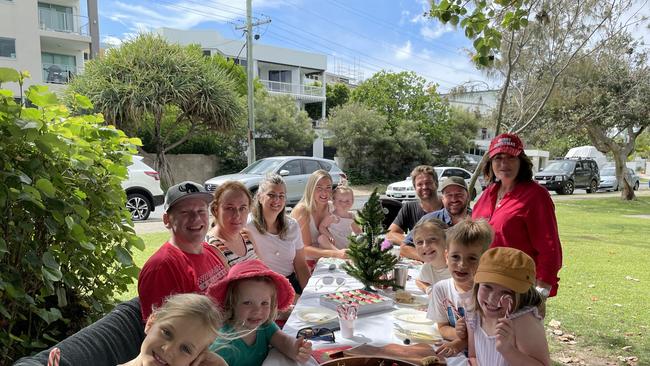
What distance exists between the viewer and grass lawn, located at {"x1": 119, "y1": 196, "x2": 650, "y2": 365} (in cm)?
373

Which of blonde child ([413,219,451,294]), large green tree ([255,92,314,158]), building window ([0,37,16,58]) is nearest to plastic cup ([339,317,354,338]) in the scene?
blonde child ([413,219,451,294])

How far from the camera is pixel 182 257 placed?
7.07 feet

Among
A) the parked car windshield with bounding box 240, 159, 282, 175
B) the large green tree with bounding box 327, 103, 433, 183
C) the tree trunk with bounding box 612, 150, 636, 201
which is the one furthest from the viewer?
the large green tree with bounding box 327, 103, 433, 183

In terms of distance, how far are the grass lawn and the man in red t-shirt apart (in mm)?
1640

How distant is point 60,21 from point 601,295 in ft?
93.2

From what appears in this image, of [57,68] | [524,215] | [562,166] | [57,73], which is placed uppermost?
[57,68]

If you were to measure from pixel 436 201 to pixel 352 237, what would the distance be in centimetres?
185

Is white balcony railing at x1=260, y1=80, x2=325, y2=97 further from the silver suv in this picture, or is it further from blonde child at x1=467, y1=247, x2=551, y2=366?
blonde child at x1=467, y1=247, x2=551, y2=366

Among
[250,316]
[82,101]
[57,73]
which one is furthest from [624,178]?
[57,73]

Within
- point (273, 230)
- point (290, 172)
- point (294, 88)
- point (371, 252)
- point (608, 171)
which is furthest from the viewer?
point (294, 88)

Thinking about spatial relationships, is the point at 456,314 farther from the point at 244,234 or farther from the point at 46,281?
the point at 46,281

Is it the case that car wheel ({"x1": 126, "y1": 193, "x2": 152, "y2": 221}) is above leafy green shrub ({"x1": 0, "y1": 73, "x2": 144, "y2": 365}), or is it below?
below

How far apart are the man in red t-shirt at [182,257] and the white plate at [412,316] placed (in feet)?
3.37

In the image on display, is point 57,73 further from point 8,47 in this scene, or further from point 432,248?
point 432,248
